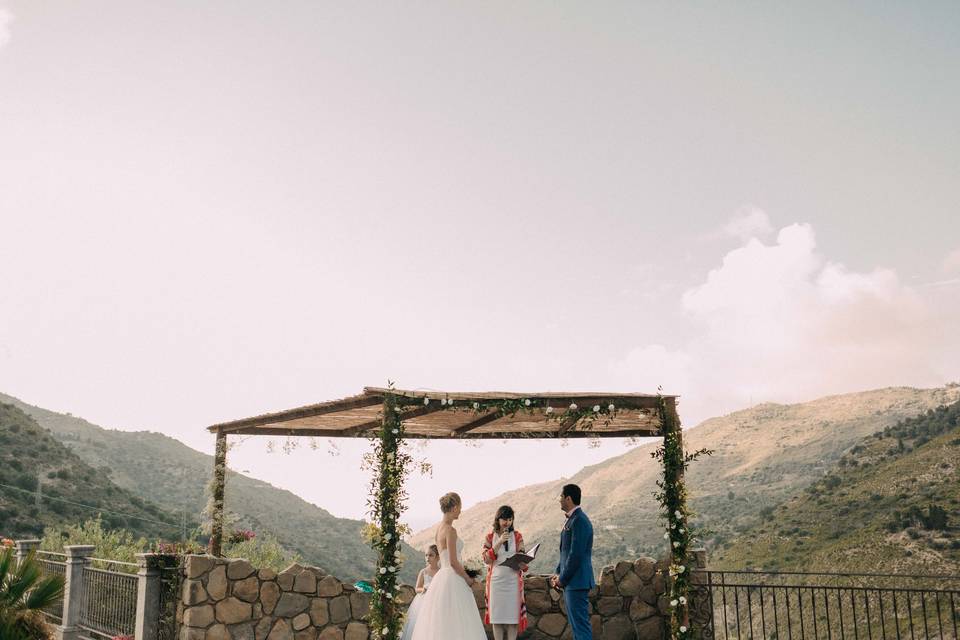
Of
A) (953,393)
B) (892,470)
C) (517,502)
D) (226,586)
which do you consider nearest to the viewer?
(226,586)

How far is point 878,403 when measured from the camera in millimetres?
81812

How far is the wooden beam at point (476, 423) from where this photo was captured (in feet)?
34.0

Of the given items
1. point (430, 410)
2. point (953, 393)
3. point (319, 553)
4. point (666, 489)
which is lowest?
point (319, 553)

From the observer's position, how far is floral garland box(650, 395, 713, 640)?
8.86m

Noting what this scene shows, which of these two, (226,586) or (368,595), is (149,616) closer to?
(226,586)

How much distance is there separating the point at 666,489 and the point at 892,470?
117 feet

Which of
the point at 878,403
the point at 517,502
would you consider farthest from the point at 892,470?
the point at 517,502

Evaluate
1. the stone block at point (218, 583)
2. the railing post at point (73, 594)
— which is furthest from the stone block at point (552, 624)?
the railing post at point (73, 594)

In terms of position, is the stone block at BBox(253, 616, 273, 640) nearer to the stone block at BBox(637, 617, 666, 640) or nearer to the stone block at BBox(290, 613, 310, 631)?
the stone block at BBox(290, 613, 310, 631)

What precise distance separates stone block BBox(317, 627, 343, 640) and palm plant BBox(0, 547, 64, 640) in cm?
343

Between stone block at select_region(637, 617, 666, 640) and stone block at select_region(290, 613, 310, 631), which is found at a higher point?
stone block at select_region(290, 613, 310, 631)

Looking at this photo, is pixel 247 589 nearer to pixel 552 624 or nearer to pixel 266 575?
pixel 266 575

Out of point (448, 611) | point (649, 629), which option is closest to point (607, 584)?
point (649, 629)

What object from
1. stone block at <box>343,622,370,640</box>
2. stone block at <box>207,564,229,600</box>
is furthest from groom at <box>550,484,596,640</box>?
stone block at <box>207,564,229,600</box>
